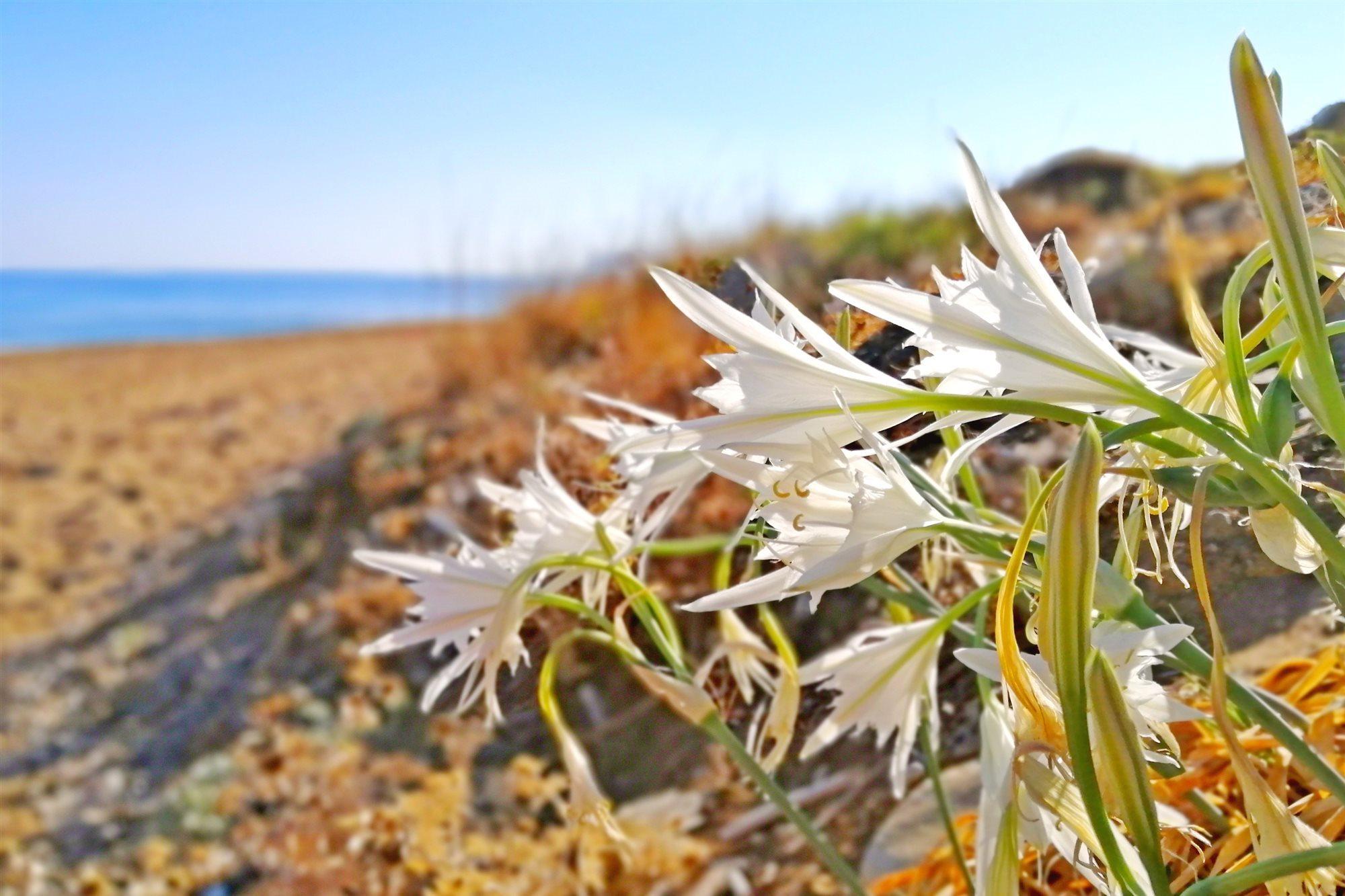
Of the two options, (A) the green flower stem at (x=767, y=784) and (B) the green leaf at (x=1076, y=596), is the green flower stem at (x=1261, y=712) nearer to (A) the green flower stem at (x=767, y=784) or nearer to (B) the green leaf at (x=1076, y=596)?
(B) the green leaf at (x=1076, y=596)

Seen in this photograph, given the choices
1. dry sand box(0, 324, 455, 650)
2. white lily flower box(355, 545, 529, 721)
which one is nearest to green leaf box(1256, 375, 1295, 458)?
white lily flower box(355, 545, 529, 721)

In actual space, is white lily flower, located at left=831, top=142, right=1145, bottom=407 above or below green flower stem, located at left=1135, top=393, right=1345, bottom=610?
above

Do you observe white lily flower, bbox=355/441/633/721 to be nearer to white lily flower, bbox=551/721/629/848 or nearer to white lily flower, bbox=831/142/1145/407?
white lily flower, bbox=551/721/629/848

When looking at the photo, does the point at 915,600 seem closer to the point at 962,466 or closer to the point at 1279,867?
the point at 962,466

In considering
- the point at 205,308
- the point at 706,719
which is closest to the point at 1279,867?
the point at 706,719

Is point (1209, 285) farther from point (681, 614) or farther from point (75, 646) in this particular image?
point (75, 646)
